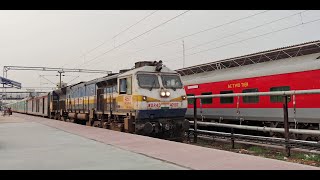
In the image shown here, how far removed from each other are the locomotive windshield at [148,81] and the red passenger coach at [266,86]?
3.75 meters

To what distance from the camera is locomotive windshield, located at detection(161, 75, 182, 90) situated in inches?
600

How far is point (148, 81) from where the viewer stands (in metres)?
14.8

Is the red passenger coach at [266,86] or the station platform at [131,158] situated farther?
the red passenger coach at [266,86]

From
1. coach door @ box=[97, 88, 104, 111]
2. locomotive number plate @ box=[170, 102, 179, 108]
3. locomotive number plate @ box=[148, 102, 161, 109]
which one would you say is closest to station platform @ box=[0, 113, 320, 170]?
locomotive number plate @ box=[148, 102, 161, 109]

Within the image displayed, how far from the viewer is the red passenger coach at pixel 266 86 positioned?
41.7 ft

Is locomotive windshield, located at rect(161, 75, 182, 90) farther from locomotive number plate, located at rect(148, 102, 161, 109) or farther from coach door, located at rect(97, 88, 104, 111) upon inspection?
coach door, located at rect(97, 88, 104, 111)

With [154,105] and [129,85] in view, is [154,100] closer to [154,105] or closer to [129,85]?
[154,105]

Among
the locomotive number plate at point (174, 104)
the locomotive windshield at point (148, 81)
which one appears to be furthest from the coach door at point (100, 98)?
the locomotive number plate at point (174, 104)

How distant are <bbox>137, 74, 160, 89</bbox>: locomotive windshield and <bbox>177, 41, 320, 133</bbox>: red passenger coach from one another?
12.3ft

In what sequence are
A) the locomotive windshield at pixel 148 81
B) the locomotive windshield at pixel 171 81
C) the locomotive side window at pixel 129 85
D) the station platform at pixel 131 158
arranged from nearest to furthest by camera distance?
the station platform at pixel 131 158
the locomotive windshield at pixel 148 81
the locomotive side window at pixel 129 85
the locomotive windshield at pixel 171 81

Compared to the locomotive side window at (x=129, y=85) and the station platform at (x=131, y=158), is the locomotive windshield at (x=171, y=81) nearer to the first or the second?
the locomotive side window at (x=129, y=85)

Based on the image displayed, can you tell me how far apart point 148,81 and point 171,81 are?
3.81ft

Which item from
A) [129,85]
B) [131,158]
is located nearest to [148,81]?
[129,85]
